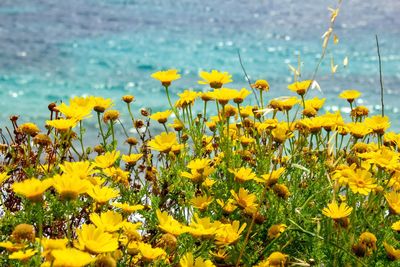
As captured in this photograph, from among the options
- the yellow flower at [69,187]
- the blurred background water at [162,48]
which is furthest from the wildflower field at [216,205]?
the blurred background water at [162,48]

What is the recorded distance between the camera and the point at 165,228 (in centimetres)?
191

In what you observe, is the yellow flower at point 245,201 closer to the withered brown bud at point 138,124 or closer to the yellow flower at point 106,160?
the yellow flower at point 106,160

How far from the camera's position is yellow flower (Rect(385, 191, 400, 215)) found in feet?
7.30

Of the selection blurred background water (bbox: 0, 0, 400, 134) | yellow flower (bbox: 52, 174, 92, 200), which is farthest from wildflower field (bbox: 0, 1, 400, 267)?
blurred background water (bbox: 0, 0, 400, 134)

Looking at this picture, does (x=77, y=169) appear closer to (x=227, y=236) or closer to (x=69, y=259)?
(x=227, y=236)

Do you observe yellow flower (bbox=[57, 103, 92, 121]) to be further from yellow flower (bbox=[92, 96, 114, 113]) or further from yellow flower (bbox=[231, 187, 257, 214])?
yellow flower (bbox=[231, 187, 257, 214])

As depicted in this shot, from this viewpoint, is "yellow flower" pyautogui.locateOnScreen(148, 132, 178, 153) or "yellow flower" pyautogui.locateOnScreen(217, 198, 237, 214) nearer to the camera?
"yellow flower" pyautogui.locateOnScreen(217, 198, 237, 214)

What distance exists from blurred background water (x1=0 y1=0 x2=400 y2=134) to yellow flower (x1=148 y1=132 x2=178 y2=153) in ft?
25.3

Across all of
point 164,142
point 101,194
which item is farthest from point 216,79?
point 101,194

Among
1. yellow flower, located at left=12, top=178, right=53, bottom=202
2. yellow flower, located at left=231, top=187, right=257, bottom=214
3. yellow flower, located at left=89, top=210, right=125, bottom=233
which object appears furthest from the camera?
yellow flower, located at left=231, top=187, right=257, bottom=214

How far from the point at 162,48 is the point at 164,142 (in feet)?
49.5

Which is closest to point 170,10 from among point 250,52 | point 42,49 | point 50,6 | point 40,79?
point 50,6

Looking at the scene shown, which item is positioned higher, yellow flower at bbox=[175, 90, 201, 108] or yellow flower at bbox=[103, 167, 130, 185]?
yellow flower at bbox=[175, 90, 201, 108]

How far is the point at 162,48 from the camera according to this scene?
17578 millimetres
